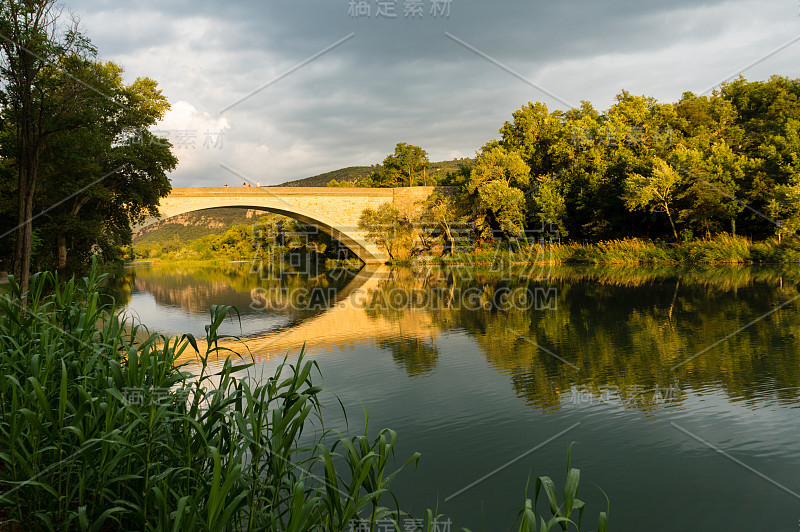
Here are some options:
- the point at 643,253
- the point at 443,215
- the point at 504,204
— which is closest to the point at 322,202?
the point at 443,215

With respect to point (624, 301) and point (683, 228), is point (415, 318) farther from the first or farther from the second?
point (683, 228)

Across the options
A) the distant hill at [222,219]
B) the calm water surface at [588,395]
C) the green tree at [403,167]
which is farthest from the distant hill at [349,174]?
the calm water surface at [588,395]

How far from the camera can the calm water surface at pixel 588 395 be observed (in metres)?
2.86

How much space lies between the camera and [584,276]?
652 inches

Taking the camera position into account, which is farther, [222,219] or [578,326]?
[222,219]

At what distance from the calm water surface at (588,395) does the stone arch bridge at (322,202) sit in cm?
1602

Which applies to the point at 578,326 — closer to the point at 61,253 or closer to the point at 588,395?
the point at 588,395

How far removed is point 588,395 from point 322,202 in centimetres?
2560

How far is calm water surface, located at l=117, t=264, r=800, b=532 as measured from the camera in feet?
9.39

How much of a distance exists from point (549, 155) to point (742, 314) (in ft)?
62.5

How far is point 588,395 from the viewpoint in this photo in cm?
459

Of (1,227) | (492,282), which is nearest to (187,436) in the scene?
(492,282)

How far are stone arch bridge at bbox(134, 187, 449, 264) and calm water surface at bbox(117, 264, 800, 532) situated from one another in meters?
16.0

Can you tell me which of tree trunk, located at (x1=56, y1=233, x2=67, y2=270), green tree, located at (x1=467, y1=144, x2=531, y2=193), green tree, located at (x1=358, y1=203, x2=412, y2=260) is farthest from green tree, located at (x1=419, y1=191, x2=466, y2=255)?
tree trunk, located at (x1=56, y1=233, x2=67, y2=270)
